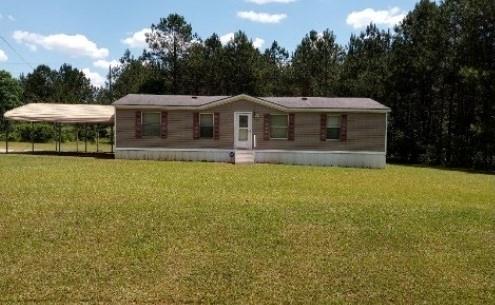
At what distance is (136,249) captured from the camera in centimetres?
802

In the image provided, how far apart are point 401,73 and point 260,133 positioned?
51.1 ft

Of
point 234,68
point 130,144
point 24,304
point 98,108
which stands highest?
point 234,68

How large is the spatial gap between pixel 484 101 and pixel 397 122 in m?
7.31

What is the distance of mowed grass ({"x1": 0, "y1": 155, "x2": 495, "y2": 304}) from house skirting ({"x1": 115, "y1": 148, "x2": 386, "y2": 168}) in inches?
406

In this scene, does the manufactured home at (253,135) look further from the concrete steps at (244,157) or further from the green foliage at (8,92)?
the green foliage at (8,92)

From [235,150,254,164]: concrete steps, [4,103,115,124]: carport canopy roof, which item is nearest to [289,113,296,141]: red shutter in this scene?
[235,150,254,164]: concrete steps

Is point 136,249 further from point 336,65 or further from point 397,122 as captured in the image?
point 336,65

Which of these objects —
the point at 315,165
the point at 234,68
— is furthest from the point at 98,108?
the point at 234,68

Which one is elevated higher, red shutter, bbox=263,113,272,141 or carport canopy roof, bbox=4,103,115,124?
carport canopy roof, bbox=4,103,115,124

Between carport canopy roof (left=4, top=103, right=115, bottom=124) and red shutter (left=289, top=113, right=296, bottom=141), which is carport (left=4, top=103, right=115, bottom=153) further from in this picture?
red shutter (left=289, top=113, right=296, bottom=141)

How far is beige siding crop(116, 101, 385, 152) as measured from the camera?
24359mm

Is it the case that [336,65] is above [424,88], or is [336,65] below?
above

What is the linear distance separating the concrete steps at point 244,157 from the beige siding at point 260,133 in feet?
2.40

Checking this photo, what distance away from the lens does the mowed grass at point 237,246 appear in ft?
21.6
